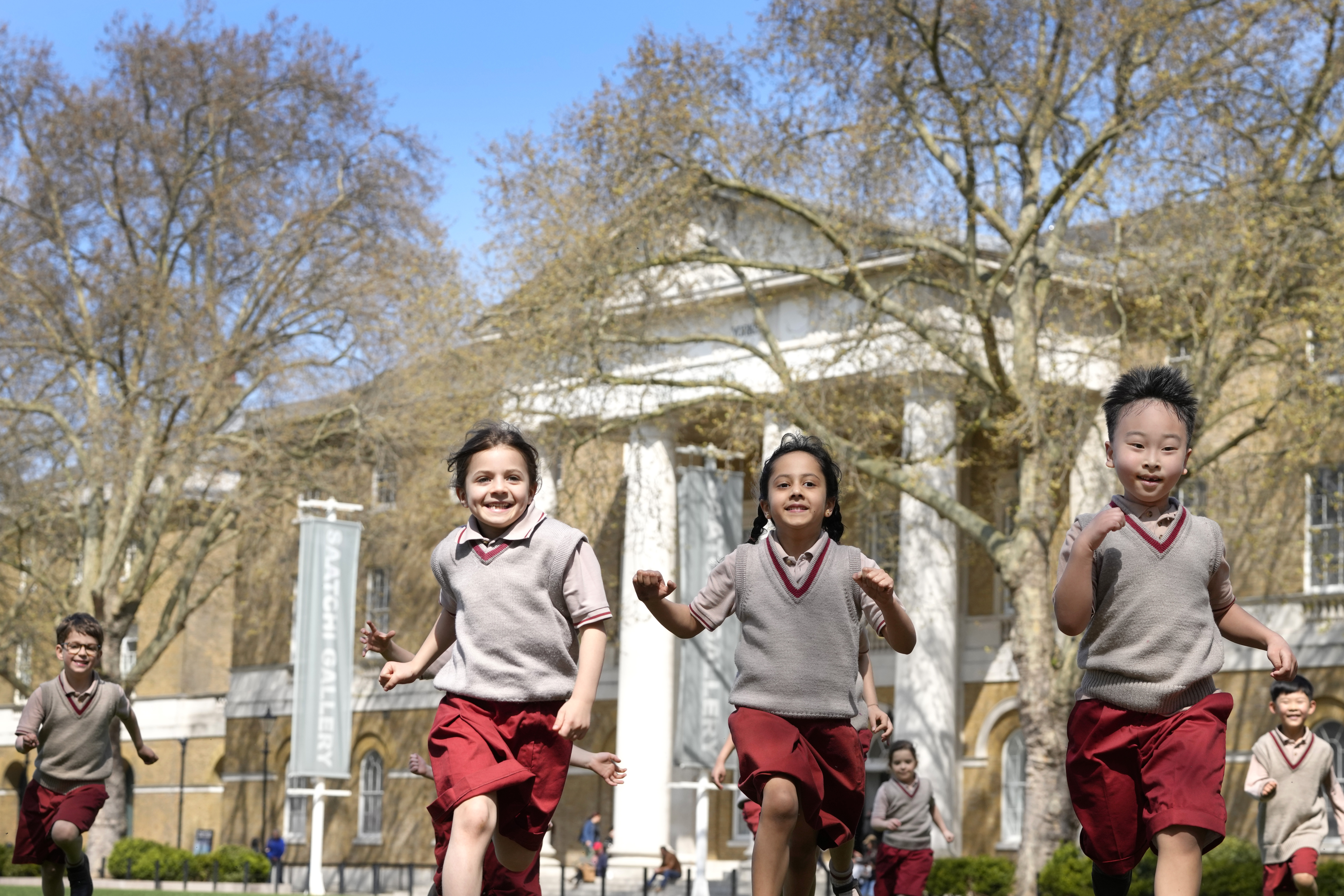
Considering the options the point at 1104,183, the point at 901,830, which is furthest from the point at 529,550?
the point at 1104,183

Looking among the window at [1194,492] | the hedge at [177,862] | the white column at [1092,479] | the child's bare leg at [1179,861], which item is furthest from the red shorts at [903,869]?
the hedge at [177,862]

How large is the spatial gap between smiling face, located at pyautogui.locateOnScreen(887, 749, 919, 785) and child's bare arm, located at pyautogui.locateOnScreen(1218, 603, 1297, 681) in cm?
812

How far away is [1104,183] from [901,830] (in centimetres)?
1373

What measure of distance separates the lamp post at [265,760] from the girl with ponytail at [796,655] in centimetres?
4222

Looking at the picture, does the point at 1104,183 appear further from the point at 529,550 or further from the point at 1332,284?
the point at 529,550

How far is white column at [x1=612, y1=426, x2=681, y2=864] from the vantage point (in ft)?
126

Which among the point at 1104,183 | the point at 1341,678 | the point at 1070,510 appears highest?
the point at 1104,183

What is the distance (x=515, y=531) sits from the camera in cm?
743

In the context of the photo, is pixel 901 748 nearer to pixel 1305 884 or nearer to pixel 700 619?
pixel 1305 884

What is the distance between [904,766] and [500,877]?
8263mm

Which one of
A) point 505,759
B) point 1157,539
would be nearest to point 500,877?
point 505,759

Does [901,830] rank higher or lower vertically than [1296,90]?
lower

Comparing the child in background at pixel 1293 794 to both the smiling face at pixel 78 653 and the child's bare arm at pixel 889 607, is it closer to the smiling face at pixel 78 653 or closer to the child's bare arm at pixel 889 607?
the child's bare arm at pixel 889 607

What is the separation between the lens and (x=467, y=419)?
87.7 feet
